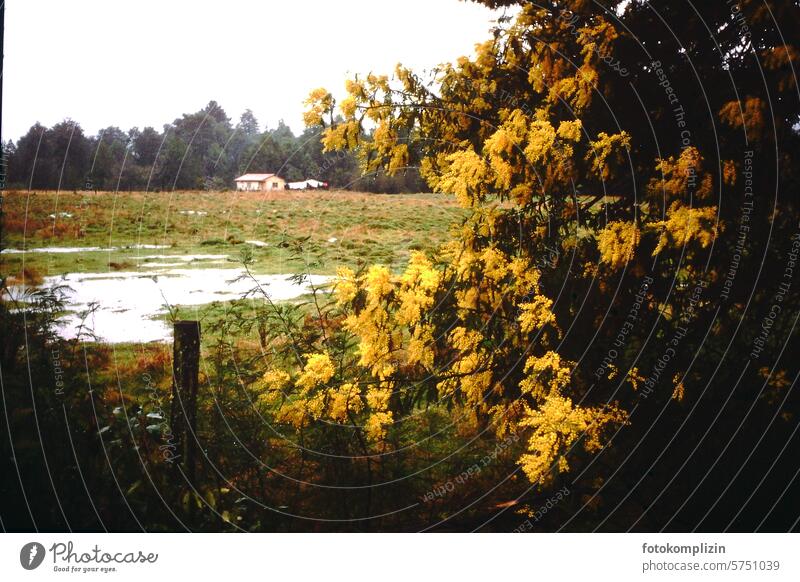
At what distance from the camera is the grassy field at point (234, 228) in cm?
398

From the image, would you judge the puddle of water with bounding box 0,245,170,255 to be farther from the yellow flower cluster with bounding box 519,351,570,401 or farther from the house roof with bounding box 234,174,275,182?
the yellow flower cluster with bounding box 519,351,570,401

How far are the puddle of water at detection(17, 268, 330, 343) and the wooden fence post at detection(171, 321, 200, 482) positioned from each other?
532 millimetres

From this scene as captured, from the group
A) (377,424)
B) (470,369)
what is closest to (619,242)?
(470,369)

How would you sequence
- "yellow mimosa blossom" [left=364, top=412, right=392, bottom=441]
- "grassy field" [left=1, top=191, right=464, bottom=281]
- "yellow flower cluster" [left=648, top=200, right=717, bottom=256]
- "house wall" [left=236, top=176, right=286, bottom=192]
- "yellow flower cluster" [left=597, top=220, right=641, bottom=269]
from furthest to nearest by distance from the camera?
"grassy field" [left=1, top=191, right=464, bottom=281] → "house wall" [left=236, top=176, right=286, bottom=192] → "yellow mimosa blossom" [left=364, top=412, right=392, bottom=441] → "yellow flower cluster" [left=597, top=220, right=641, bottom=269] → "yellow flower cluster" [left=648, top=200, right=717, bottom=256]

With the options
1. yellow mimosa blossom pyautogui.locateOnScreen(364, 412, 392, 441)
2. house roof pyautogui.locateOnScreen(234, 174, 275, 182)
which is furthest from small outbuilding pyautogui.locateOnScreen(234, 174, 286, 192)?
yellow mimosa blossom pyautogui.locateOnScreen(364, 412, 392, 441)

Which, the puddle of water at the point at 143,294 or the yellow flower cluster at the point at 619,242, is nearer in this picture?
the yellow flower cluster at the point at 619,242

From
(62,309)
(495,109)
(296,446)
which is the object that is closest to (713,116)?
(495,109)

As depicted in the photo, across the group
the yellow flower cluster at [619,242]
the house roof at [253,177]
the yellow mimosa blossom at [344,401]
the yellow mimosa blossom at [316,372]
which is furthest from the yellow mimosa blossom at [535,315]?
the house roof at [253,177]

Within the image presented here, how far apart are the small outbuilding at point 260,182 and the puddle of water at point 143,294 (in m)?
0.59

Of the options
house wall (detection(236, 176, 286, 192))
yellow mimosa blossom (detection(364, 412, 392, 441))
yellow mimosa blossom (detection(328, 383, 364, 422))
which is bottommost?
yellow mimosa blossom (detection(364, 412, 392, 441))

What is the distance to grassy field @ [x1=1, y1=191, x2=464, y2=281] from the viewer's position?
13.1 ft

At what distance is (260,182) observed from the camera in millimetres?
3949

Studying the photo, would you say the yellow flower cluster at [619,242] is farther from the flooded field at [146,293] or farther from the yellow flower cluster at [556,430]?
the flooded field at [146,293]
